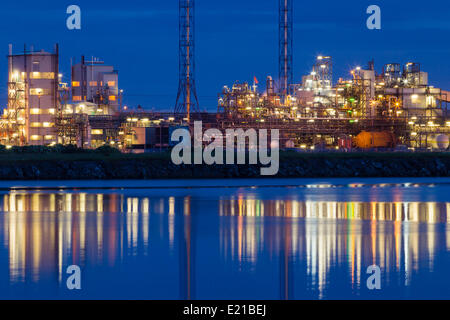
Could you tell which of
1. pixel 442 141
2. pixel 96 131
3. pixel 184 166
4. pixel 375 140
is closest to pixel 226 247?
pixel 184 166

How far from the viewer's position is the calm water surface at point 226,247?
44.1ft

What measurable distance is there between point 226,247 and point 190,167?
3515 centimetres

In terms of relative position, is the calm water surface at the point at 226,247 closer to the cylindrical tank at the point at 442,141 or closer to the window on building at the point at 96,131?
the cylindrical tank at the point at 442,141

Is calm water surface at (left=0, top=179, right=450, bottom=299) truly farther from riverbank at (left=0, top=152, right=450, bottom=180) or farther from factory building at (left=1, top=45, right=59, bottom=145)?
factory building at (left=1, top=45, right=59, bottom=145)

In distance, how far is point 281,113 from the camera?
78688mm

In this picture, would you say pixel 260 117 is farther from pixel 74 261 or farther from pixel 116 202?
pixel 74 261

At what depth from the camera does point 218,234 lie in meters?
20.4

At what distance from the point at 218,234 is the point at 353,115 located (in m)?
58.2

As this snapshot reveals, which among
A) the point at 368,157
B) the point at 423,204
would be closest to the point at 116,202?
the point at 423,204

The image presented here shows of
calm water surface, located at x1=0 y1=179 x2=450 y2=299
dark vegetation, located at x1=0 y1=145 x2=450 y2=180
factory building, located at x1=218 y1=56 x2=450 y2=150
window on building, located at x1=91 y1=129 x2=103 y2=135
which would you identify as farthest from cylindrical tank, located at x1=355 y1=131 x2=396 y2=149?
calm water surface, located at x1=0 y1=179 x2=450 y2=299

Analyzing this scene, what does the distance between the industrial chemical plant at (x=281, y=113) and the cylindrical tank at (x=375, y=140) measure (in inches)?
4.1

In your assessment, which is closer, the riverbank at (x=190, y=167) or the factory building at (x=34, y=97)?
the riverbank at (x=190, y=167)

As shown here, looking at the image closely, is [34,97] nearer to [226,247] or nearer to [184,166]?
[184,166]

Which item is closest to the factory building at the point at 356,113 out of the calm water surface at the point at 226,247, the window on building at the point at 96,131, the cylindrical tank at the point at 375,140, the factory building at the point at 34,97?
the cylindrical tank at the point at 375,140
